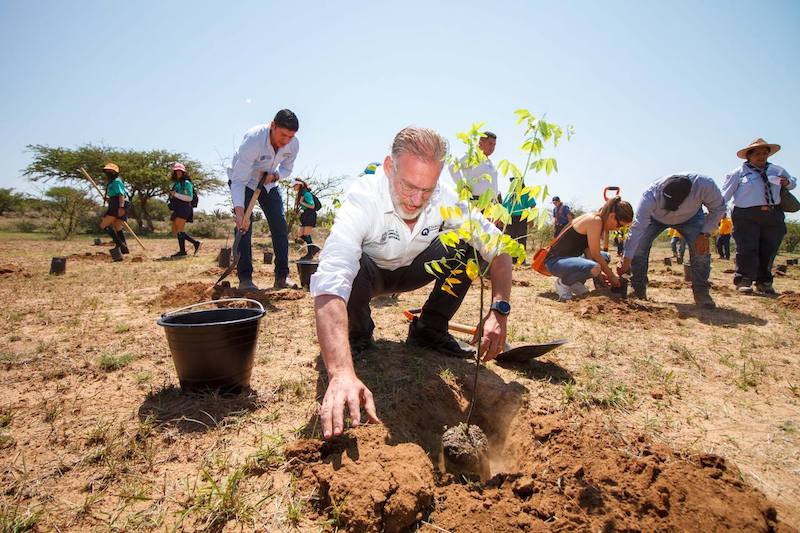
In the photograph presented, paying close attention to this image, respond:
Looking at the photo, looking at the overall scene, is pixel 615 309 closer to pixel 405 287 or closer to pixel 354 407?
pixel 405 287

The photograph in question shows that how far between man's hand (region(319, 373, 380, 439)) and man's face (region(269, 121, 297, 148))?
378 centimetres

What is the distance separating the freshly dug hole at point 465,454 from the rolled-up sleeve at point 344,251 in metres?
0.81

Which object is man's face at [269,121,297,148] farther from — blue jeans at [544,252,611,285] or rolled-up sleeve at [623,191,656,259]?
rolled-up sleeve at [623,191,656,259]

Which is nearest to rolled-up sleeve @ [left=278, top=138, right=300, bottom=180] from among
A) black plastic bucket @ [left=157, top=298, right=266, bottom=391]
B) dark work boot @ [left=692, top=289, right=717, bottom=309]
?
black plastic bucket @ [left=157, top=298, right=266, bottom=391]

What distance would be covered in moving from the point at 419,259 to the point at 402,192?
29.2 inches

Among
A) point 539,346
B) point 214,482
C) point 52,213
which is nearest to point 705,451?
point 539,346

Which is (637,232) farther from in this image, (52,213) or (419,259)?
(52,213)

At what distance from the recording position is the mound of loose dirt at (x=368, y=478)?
1.32 meters

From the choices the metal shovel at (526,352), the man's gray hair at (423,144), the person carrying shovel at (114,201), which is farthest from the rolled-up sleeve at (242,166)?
the person carrying shovel at (114,201)

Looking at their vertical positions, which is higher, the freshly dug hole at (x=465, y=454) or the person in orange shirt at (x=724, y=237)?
the person in orange shirt at (x=724, y=237)

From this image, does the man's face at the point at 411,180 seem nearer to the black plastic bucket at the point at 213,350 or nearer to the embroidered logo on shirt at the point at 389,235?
the embroidered logo on shirt at the point at 389,235

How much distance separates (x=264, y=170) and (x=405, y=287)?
Result: 9.54ft

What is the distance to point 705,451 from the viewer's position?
1828 mm

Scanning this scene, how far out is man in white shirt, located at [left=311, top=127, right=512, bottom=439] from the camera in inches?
64.0
